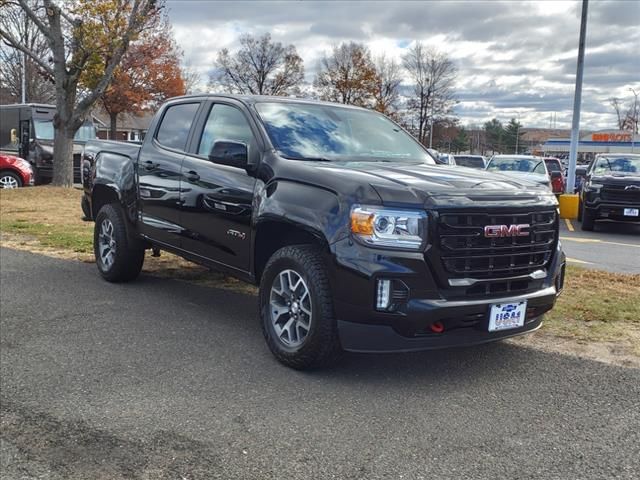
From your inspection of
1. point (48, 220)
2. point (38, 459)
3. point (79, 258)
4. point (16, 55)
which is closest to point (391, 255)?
point (38, 459)

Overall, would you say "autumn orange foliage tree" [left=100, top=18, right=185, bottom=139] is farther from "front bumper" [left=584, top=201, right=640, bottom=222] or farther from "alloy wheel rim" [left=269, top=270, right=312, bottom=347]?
"alloy wheel rim" [left=269, top=270, right=312, bottom=347]

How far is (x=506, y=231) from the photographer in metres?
4.02

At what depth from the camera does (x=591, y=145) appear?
94.6 metres

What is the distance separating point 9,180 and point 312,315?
16290 mm

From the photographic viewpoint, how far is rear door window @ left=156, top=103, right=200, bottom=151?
588 centimetres

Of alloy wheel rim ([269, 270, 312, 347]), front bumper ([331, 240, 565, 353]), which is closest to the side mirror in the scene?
alloy wheel rim ([269, 270, 312, 347])

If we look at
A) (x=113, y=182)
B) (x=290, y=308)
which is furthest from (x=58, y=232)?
(x=290, y=308)

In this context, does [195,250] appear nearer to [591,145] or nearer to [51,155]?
[51,155]

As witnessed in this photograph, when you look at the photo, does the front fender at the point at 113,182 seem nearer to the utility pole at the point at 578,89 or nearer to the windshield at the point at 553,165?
the utility pole at the point at 578,89

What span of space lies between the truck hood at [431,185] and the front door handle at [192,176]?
4.31 ft

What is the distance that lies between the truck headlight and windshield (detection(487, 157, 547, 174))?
14.4 m

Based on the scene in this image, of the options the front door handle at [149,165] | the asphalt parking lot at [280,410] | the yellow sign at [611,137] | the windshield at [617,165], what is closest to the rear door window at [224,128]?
the front door handle at [149,165]

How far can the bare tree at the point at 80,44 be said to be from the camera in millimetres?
15547

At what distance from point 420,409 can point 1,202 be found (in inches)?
540
